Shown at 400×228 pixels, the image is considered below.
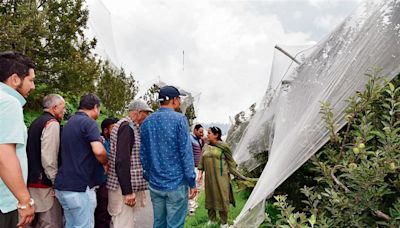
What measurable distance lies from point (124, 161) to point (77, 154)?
1.44ft

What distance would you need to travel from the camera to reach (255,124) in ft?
18.9

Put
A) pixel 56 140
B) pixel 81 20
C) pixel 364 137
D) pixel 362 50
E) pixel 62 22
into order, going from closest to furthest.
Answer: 1. pixel 364 137
2. pixel 362 50
3. pixel 56 140
4. pixel 62 22
5. pixel 81 20

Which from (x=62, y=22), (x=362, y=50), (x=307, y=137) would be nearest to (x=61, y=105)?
(x=307, y=137)

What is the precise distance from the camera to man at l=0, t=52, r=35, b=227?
2424 mm

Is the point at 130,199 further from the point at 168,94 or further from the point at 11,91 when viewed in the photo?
the point at 11,91

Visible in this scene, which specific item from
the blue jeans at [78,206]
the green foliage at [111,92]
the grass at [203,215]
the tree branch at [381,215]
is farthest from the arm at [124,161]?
the green foliage at [111,92]

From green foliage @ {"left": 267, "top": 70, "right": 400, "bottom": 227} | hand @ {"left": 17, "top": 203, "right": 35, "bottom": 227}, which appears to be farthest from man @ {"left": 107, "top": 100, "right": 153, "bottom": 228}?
green foliage @ {"left": 267, "top": 70, "right": 400, "bottom": 227}

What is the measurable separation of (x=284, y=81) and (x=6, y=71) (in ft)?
10.9

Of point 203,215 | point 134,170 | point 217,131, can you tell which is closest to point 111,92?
point 203,215

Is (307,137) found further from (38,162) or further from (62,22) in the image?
(62,22)

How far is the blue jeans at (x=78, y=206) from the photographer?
4.02 m

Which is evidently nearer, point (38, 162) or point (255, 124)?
point (38, 162)

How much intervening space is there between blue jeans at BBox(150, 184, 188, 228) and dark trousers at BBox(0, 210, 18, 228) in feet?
5.90

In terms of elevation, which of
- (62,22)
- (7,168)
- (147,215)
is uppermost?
(62,22)
